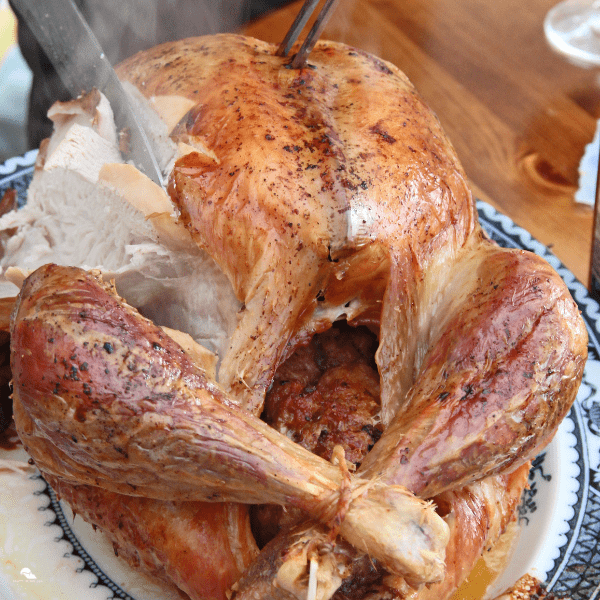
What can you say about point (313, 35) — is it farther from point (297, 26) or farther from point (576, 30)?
point (576, 30)

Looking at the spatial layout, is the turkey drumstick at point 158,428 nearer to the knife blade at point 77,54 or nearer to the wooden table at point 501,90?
the knife blade at point 77,54

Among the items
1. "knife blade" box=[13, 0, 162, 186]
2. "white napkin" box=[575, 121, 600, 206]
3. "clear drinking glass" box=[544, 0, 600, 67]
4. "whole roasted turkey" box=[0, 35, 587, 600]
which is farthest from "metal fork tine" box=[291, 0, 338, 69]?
"clear drinking glass" box=[544, 0, 600, 67]

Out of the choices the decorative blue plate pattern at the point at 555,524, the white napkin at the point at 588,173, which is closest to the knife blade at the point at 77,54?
the decorative blue plate pattern at the point at 555,524

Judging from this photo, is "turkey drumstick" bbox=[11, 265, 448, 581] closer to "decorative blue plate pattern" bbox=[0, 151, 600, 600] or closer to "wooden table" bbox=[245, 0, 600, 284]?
"decorative blue plate pattern" bbox=[0, 151, 600, 600]

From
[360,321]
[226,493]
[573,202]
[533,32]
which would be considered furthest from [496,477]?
[533,32]

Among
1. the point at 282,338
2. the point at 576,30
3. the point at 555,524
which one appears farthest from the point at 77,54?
the point at 576,30
